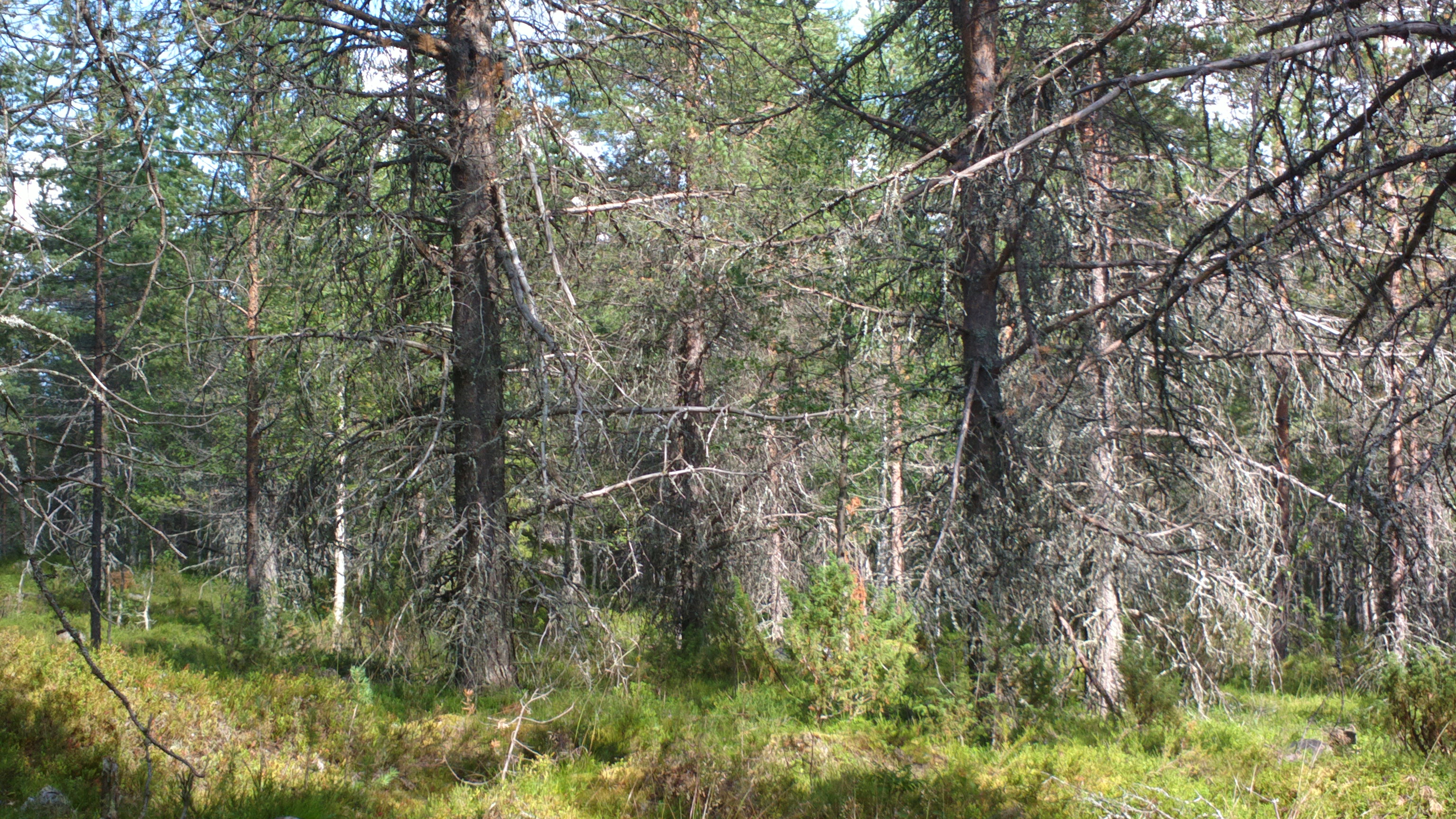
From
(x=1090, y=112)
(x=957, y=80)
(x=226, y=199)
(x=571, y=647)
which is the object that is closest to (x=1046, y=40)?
(x=957, y=80)

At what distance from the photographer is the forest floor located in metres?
5.02

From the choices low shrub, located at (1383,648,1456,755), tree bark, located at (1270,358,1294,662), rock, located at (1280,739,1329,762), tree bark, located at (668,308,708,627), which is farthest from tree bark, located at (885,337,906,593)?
low shrub, located at (1383,648,1456,755)

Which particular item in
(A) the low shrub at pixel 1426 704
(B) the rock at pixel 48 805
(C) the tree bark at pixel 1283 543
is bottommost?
(B) the rock at pixel 48 805

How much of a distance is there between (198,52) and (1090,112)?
20.8ft

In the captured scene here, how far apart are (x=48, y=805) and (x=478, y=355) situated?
4.15m

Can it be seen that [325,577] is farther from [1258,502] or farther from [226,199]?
[1258,502]

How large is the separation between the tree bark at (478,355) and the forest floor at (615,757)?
2.06 feet

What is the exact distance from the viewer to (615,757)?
6.53 m

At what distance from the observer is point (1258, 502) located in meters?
7.66

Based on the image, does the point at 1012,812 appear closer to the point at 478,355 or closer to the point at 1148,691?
the point at 1148,691

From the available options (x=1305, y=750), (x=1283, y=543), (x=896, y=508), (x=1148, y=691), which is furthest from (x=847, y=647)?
(x=1283, y=543)

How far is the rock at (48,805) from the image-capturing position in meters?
4.76

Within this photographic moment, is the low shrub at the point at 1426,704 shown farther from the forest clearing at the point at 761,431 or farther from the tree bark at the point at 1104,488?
the tree bark at the point at 1104,488

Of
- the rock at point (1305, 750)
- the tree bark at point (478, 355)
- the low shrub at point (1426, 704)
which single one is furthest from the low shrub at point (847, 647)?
the low shrub at point (1426, 704)
